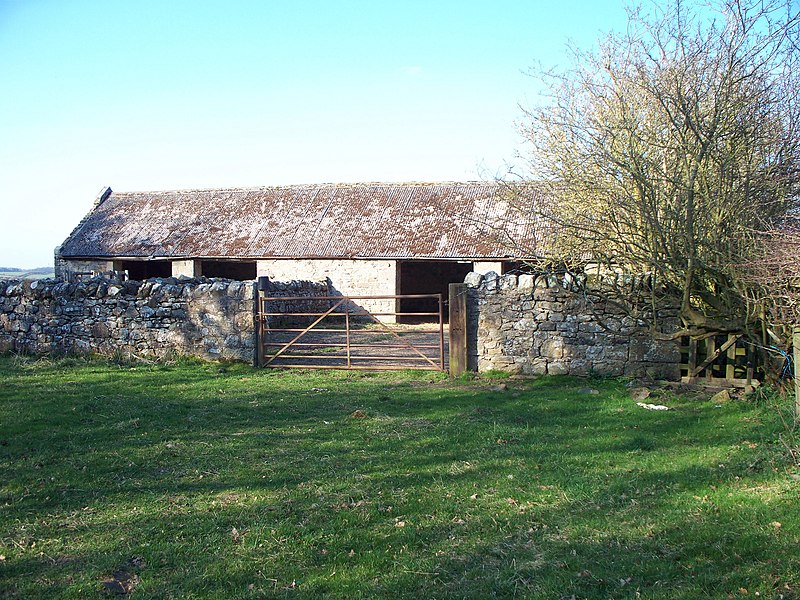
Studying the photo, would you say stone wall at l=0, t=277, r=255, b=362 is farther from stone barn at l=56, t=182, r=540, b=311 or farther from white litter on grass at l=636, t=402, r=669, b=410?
stone barn at l=56, t=182, r=540, b=311

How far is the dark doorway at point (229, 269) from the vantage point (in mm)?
24312

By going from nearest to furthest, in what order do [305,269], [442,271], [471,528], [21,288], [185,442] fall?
1. [471,528]
2. [185,442]
3. [21,288]
4. [305,269]
5. [442,271]

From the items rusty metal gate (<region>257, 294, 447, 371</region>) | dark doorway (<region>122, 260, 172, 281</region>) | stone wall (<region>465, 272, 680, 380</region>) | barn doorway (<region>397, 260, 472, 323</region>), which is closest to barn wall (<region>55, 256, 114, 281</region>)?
dark doorway (<region>122, 260, 172, 281</region>)

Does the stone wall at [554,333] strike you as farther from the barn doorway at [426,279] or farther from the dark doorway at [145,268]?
the dark doorway at [145,268]

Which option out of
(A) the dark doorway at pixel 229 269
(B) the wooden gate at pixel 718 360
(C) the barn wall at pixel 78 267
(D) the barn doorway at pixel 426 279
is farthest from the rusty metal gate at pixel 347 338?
(C) the barn wall at pixel 78 267

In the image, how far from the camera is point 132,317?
527 inches

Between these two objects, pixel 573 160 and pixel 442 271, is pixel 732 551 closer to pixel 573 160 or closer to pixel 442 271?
pixel 573 160

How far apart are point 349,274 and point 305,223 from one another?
10.7 ft

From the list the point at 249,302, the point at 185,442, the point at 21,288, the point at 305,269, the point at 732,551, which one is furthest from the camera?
the point at 305,269

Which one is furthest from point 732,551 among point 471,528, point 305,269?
point 305,269

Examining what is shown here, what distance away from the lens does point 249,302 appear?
41.7 feet

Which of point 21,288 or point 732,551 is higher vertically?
point 21,288

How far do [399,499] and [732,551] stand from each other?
245 cm

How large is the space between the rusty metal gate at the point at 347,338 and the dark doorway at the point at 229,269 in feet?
16.2
